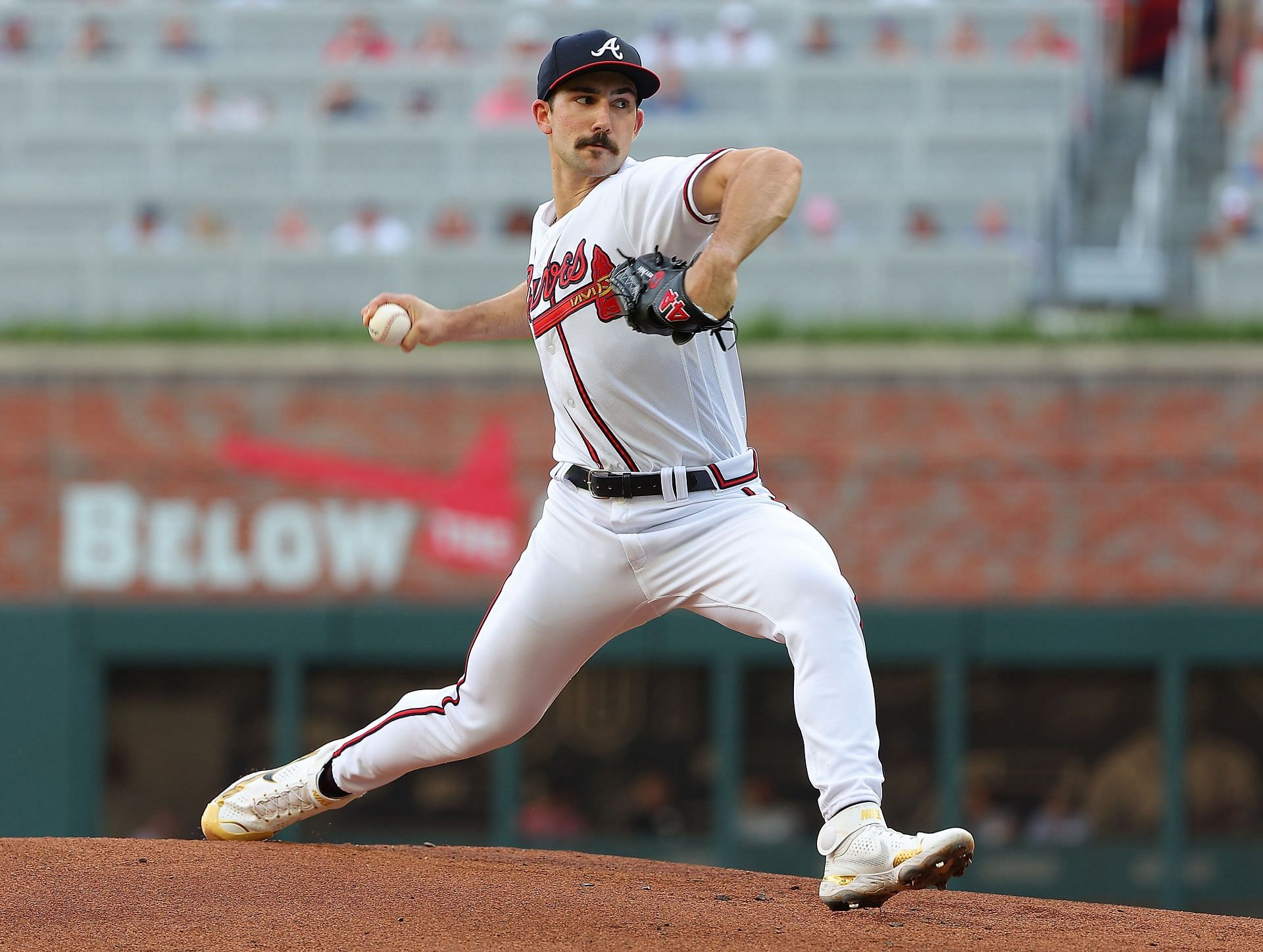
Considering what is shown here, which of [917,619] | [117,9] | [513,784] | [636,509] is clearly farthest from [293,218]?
[636,509]

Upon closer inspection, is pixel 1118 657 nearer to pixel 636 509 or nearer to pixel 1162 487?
pixel 1162 487

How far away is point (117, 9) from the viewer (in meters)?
13.6

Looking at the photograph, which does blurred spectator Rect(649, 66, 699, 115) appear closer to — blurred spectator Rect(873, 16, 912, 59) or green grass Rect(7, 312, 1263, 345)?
blurred spectator Rect(873, 16, 912, 59)

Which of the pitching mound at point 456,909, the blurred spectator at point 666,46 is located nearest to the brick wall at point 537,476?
the blurred spectator at point 666,46

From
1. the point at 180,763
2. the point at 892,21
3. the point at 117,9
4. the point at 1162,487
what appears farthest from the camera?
the point at 117,9

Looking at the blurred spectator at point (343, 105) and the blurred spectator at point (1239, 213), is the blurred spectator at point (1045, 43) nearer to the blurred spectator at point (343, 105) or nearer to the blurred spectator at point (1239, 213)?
the blurred spectator at point (1239, 213)

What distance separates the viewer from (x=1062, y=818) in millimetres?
10867

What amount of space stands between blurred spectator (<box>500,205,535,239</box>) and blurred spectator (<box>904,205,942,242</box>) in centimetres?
259

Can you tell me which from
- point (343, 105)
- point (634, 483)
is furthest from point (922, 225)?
point (634, 483)

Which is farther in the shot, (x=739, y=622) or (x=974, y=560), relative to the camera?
(x=974, y=560)

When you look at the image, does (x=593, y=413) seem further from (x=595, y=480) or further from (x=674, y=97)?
(x=674, y=97)

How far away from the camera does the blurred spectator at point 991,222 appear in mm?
11133

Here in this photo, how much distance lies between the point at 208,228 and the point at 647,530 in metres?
8.46

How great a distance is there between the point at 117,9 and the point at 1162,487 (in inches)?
361
